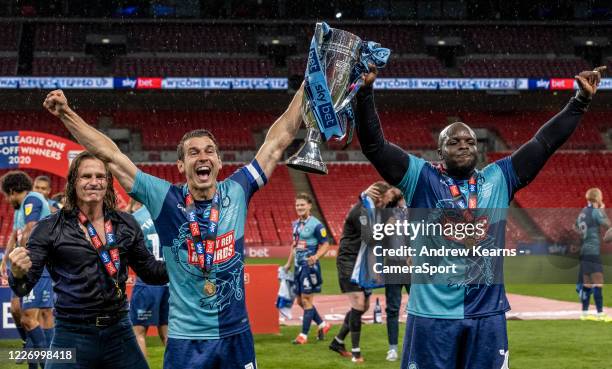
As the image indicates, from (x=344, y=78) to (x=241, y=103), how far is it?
1410 inches

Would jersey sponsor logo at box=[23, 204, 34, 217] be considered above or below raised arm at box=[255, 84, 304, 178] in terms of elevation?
above

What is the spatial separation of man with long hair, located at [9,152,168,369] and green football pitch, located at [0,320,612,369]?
3.38 metres

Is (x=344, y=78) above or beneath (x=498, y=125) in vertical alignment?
beneath

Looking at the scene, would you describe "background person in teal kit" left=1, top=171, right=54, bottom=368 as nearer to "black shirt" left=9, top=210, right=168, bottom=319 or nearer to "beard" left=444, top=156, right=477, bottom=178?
"black shirt" left=9, top=210, right=168, bottom=319

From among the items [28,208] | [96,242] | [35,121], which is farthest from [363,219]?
[35,121]

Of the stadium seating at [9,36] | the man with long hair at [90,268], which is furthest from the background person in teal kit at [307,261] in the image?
the stadium seating at [9,36]

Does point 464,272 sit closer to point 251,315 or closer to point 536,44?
point 251,315

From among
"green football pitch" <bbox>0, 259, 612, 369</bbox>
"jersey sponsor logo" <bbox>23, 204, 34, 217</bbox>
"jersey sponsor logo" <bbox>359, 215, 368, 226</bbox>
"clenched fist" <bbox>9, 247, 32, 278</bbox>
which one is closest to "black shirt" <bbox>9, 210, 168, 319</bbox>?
"clenched fist" <bbox>9, 247, 32, 278</bbox>

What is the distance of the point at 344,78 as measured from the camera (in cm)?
439

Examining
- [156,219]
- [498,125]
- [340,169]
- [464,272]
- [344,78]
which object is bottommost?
[464,272]

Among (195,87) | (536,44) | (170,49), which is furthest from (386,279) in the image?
(536,44)

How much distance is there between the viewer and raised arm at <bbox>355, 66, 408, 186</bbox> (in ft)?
14.6

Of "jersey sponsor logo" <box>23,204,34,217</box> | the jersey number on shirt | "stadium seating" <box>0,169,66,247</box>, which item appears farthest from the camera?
"stadium seating" <box>0,169,66,247</box>

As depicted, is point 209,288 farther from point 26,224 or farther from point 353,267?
point 353,267
